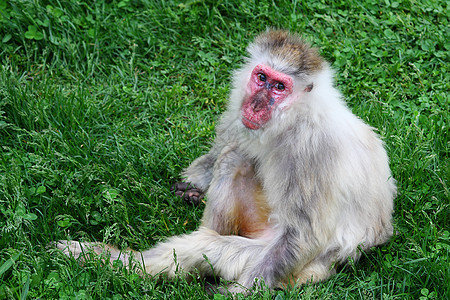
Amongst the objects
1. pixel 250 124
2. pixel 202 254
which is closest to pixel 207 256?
pixel 202 254

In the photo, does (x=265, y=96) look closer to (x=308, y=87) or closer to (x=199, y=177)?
(x=308, y=87)

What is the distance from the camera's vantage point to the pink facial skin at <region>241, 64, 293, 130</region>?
4.32 m

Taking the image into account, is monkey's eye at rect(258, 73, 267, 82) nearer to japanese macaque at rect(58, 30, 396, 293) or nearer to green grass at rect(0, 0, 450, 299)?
japanese macaque at rect(58, 30, 396, 293)

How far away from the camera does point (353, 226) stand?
4434mm

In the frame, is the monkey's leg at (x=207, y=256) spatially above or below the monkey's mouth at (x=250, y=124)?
below

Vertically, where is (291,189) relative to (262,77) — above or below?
below

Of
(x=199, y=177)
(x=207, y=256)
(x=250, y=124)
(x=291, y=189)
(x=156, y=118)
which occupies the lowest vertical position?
(x=156, y=118)

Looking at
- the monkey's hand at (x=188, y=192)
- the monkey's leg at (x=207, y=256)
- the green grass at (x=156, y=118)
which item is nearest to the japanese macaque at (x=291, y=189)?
the monkey's leg at (x=207, y=256)

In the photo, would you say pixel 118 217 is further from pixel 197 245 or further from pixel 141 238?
pixel 197 245

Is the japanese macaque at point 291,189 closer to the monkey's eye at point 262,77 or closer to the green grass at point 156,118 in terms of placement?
the monkey's eye at point 262,77

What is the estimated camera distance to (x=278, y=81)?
434 cm

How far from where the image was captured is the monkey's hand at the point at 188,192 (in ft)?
16.9

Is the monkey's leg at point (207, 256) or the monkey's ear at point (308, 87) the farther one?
the monkey's ear at point (308, 87)

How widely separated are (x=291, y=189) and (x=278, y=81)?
72 centimetres
